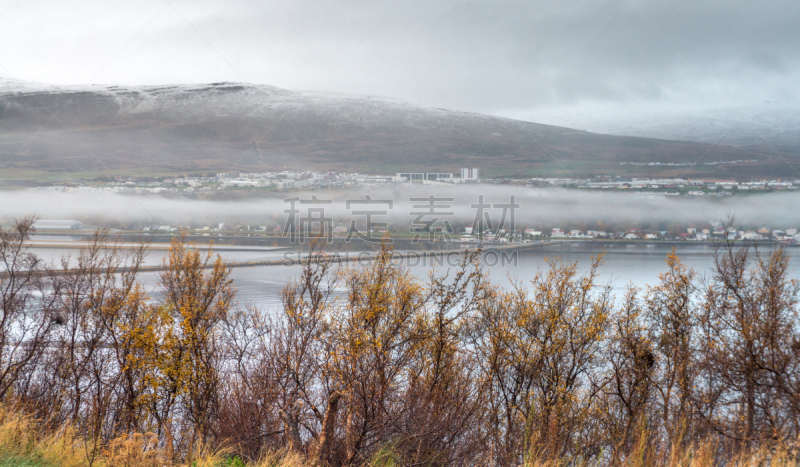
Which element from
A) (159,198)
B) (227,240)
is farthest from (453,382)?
(159,198)

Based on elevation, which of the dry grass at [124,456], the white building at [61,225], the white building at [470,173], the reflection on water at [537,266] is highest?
the white building at [470,173]

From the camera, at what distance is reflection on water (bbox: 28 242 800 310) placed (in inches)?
2635

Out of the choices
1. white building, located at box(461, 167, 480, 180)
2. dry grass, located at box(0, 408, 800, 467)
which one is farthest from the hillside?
dry grass, located at box(0, 408, 800, 467)

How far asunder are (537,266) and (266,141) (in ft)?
437

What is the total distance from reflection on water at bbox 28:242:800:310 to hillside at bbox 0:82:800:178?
175 ft

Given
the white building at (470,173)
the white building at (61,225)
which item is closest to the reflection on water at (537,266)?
the white building at (61,225)

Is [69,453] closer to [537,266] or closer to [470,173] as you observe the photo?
[537,266]

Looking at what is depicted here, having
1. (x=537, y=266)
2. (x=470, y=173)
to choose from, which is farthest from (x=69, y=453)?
(x=470, y=173)

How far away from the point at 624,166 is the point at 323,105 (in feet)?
386

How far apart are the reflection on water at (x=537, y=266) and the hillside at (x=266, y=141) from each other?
5328cm

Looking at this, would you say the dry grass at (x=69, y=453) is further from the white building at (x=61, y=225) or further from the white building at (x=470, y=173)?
the white building at (x=470, y=173)

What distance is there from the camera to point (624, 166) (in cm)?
15850

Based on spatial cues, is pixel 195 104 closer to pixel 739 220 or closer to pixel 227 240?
pixel 227 240

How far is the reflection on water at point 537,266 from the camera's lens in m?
66.9
